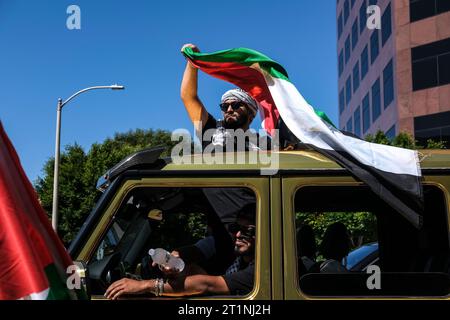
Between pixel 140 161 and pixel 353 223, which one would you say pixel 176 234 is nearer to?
pixel 140 161

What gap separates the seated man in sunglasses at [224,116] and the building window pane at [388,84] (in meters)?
35.3

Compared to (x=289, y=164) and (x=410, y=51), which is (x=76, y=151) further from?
(x=410, y=51)

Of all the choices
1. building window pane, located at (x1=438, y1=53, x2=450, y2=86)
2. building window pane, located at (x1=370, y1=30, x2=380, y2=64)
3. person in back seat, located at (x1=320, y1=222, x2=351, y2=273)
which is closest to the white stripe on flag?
person in back seat, located at (x1=320, y1=222, x2=351, y2=273)

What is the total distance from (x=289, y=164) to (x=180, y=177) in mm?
633

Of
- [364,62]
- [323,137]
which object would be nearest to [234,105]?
[323,137]

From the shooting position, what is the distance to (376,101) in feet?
143

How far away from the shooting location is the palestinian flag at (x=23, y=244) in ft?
7.67

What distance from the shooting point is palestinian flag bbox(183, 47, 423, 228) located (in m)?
3.30

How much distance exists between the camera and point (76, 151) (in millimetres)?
22078

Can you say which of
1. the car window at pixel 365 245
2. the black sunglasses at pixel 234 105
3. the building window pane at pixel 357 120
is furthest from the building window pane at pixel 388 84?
the car window at pixel 365 245

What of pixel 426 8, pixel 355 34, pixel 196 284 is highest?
pixel 355 34

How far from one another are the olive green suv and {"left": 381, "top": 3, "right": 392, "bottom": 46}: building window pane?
37.7m

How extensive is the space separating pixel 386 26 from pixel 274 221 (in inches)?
1555
